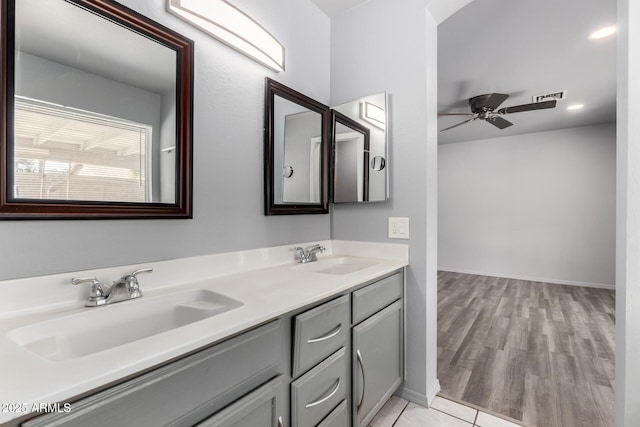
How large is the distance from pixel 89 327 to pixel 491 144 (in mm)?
5969

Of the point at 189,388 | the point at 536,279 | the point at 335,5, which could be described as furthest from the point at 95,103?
the point at 536,279

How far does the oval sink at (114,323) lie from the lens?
2.64ft

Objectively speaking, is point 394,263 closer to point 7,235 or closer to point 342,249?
point 342,249

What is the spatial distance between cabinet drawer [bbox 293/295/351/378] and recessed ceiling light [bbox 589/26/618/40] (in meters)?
2.79

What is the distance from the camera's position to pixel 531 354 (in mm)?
2391

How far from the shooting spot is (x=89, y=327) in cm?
90

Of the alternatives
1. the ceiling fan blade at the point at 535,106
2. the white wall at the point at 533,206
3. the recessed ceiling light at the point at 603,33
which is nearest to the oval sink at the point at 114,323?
the recessed ceiling light at the point at 603,33

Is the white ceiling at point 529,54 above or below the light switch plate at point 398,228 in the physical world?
above

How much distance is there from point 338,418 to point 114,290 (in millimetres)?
993

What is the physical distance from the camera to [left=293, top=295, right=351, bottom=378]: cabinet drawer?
103 cm

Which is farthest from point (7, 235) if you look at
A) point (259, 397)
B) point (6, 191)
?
point (259, 397)

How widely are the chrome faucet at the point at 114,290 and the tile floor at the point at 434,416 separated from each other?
137cm

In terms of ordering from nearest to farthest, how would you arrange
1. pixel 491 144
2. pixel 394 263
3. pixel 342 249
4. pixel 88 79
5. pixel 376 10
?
1. pixel 88 79
2. pixel 394 263
3. pixel 376 10
4. pixel 342 249
5. pixel 491 144

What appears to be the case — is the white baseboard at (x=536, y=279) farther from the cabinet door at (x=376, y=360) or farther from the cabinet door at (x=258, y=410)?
the cabinet door at (x=258, y=410)
